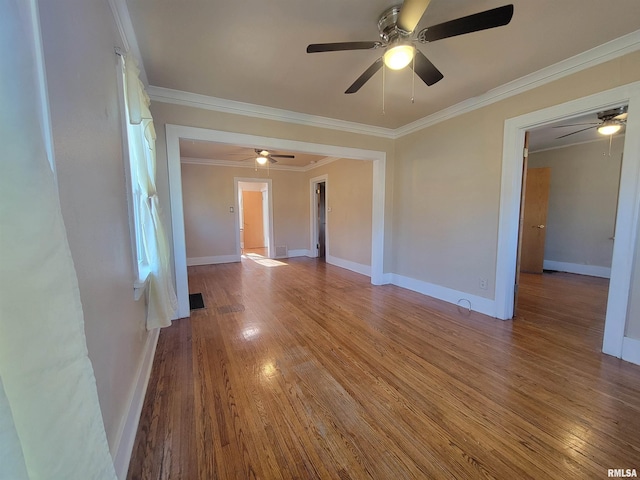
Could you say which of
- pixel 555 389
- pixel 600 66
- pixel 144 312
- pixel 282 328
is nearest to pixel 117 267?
pixel 144 312

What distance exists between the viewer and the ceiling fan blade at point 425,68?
1.80 m

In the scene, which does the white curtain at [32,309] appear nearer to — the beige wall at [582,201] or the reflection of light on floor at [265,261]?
the reflection of light on floor at [265,261]

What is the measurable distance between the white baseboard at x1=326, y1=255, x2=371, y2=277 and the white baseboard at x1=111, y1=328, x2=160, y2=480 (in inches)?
146

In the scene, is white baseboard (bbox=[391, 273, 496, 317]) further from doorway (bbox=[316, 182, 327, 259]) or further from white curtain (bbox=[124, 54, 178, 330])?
white curtain (bbox=[124, 54, 178, 330])

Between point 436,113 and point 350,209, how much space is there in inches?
93.8

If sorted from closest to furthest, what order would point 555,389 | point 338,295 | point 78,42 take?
point 78,42 → point 555,389 → point 338,295

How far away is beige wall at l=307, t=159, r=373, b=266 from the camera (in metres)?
4.94

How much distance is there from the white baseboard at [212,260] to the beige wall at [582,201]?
705cm

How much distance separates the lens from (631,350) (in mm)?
2074

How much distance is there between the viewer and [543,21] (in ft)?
5.94

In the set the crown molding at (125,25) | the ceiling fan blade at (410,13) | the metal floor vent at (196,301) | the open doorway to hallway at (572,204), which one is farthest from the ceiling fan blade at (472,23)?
the open doorway to hallway at (572,204)

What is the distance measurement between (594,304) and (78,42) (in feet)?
17.4

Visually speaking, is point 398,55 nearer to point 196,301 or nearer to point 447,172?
point 447,172

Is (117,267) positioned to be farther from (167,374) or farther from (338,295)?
(338,295)
